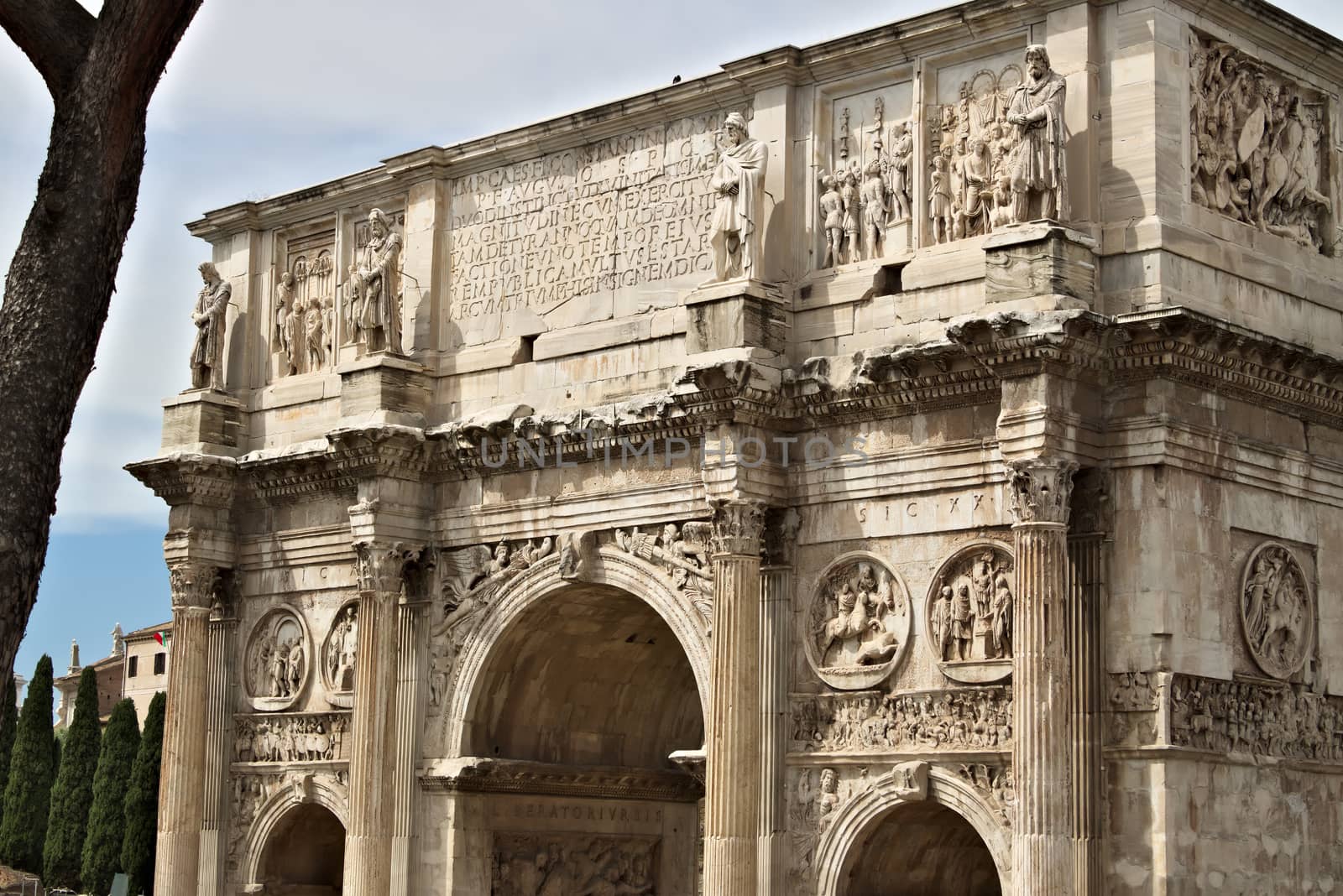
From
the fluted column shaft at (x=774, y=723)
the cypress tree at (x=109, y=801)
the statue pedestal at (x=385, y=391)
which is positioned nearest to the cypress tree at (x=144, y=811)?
the cypress tree at (x=109, y=801)

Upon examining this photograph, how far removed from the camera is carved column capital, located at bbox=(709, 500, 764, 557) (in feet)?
65.9

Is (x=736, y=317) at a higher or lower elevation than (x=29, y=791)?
higher

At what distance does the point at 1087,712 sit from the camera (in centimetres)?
1820

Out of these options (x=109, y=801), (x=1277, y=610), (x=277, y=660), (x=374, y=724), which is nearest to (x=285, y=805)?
(x=277, y=660)

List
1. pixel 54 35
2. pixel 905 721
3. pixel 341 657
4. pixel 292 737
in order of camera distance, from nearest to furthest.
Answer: pixel 54 35 < pixel 905 721 < pixel 341 657 < pixel 292 737

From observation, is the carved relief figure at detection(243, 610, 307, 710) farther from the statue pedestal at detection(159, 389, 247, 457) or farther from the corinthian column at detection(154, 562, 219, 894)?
the statue pedestal at detection(159, 389, 247, 457)

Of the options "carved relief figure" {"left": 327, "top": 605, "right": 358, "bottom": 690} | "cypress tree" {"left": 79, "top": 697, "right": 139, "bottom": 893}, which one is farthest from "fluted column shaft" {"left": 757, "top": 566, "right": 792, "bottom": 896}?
"cypress tree" {"left": 79, "top": 697, "right": 139, "bottom": 893}

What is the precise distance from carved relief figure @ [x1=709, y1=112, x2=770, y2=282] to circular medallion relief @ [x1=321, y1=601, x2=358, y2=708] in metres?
5.75

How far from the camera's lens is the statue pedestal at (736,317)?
793 inches

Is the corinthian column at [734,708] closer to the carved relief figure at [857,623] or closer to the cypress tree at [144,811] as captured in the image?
the carved relief figure at [857,623]

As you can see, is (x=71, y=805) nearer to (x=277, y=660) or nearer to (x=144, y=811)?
(x=144, y=811)

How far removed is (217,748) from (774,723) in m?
7.43

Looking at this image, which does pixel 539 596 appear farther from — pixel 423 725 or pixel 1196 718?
pixel 1196 718

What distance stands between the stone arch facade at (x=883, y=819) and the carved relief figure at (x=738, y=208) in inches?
182
